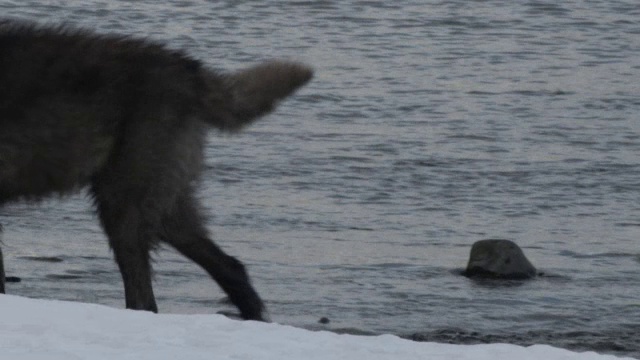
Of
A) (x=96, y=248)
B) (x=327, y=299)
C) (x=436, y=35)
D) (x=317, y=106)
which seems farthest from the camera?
(x=436, y=35)

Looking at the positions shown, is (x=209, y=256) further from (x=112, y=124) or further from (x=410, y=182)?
(x=410, y=182)

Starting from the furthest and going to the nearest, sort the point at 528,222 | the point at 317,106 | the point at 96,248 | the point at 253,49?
the point at 253,49, the point at 317,106, the point at 528,222, the point at 96,248

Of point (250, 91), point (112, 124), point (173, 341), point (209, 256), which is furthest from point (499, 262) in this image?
point (173, 341)

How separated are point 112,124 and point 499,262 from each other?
2.64 metres

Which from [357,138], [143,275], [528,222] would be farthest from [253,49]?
[143,275]

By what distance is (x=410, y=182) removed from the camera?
1122cm

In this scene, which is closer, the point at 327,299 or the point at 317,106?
→ the point at 327,299

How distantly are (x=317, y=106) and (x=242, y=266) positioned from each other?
5.29 m

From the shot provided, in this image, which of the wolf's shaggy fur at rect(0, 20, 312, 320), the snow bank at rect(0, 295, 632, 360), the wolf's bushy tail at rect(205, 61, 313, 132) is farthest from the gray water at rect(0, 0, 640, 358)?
the snow bank at rect(0, 295, 632, 360)

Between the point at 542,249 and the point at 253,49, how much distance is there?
6.01 m

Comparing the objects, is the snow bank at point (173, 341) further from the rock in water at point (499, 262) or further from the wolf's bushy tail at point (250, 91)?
the rock in water at point (499, 262)

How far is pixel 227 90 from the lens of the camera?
7.88 m

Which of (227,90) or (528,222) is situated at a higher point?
(227,90)

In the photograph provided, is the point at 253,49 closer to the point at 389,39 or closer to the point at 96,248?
the point at 389,39
